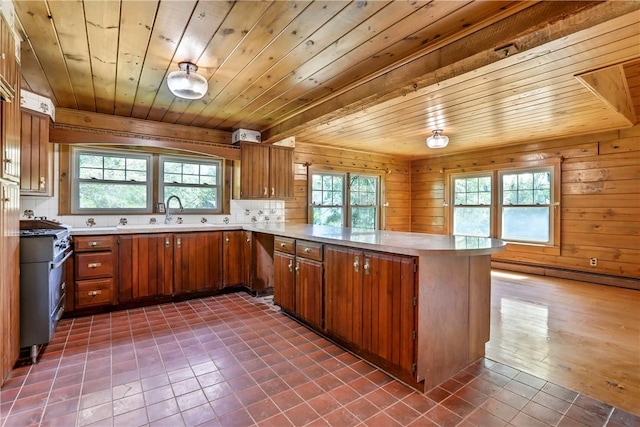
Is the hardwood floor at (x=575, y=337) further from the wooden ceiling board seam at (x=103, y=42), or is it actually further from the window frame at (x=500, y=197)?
the wooden ceiling board seam at (x=103, y=42)

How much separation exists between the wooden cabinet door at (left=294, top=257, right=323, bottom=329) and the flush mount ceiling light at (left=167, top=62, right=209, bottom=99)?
5.44 ft

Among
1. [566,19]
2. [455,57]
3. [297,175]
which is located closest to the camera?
[566,19]

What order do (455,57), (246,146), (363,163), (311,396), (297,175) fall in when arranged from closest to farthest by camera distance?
(311,396) → (455,57) → (246,146) → (297,175) → (363,163)

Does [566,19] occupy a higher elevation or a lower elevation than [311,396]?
higher

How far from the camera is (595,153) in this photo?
462 cm

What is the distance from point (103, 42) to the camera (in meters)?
2.17

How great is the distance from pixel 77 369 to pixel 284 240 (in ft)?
6.02

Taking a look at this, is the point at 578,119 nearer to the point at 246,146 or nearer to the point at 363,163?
the point at 363,163

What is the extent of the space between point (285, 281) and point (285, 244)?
1.22 feet

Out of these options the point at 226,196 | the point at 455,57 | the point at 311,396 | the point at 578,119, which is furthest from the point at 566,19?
the point at 226,196

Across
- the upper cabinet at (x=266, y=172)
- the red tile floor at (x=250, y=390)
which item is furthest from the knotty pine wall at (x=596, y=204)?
the upper cabinet at (x=266, y=172)

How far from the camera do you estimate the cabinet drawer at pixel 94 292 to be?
317cm

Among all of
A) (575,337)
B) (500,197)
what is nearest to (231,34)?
(575,337)

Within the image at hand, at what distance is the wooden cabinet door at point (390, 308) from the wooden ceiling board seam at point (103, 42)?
86.1 inches
